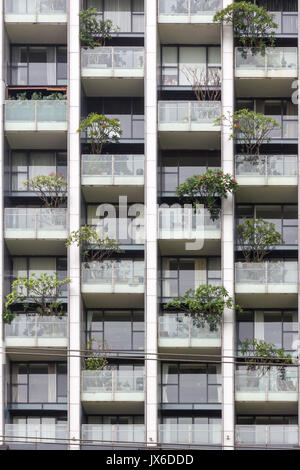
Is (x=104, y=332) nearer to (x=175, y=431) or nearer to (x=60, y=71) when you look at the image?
(x=175, y=431)

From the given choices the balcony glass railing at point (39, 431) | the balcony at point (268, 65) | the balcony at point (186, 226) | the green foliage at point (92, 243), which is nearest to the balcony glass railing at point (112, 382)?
the balcony glass railing at point (39, 431)

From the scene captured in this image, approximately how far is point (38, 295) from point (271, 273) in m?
9.95

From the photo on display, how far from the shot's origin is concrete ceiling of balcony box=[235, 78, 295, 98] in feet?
146

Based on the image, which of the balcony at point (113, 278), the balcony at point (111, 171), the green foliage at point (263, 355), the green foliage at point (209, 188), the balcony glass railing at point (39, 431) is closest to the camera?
the balcony glass railing at point (39, 431)

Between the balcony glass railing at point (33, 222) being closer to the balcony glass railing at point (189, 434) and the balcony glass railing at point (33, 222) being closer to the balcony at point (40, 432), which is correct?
the balcony at point (40, 432)

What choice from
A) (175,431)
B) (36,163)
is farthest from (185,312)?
(36,163)

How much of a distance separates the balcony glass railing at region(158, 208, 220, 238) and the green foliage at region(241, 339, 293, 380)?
525 centimetres

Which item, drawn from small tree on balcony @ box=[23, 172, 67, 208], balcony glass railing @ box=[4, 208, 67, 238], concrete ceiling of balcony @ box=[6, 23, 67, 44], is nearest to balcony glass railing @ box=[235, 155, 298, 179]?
small tree on balcony @ box=[23, 172, 67, 208]

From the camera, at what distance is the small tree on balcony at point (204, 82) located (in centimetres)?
4491

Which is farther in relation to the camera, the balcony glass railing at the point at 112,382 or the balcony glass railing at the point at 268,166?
the balcony glass railing at the point at 268,166

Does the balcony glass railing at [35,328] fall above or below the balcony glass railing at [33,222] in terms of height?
below

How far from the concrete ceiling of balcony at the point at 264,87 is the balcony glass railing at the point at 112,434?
15400 mm

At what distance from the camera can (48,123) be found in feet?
145

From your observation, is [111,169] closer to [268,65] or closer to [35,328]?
[35,328]
